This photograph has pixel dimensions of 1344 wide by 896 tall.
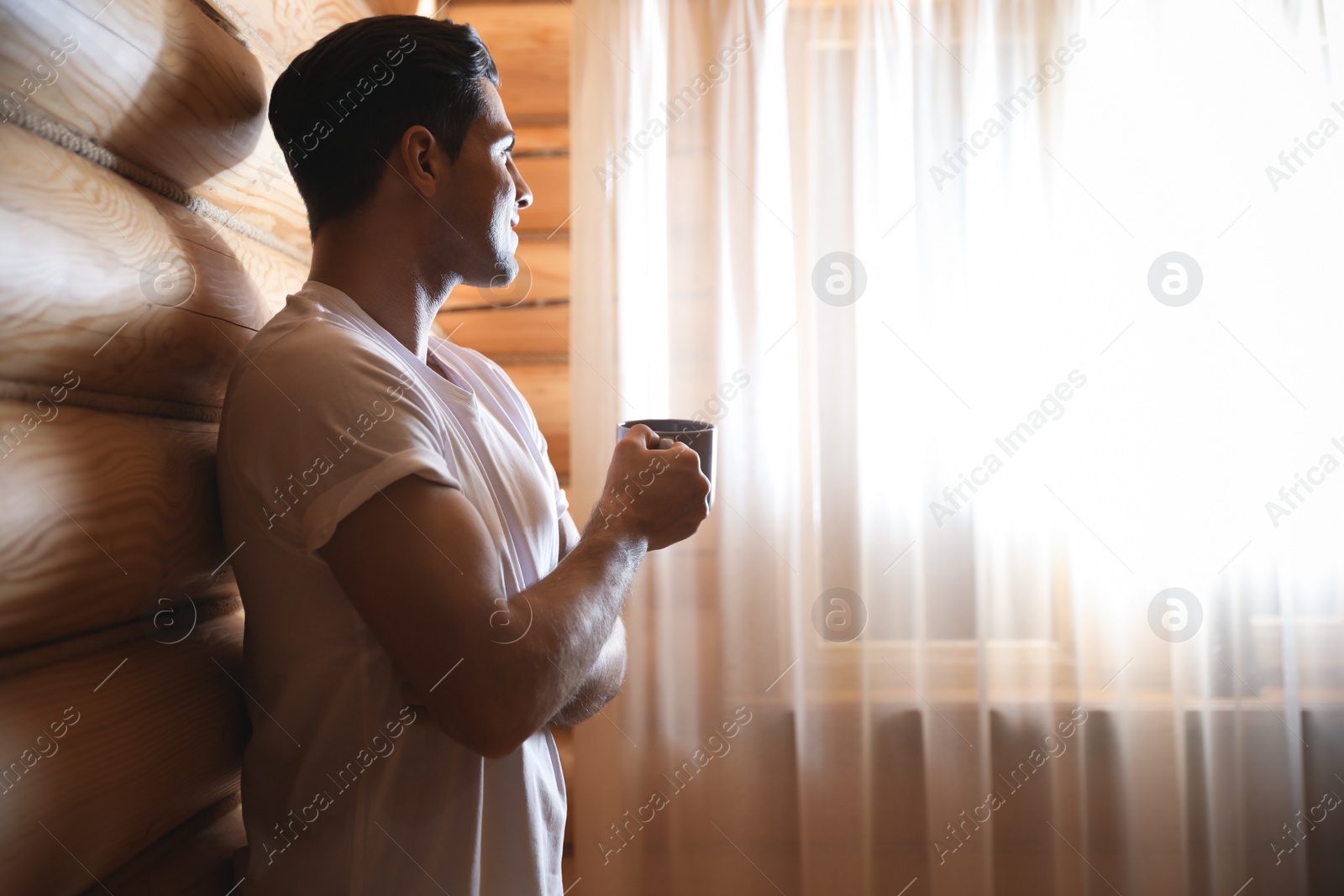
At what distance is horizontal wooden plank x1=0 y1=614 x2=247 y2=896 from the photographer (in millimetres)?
A: 657

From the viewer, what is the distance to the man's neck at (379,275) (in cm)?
100

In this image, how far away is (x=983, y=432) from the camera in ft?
6.55

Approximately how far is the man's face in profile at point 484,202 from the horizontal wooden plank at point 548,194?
3.26 ft

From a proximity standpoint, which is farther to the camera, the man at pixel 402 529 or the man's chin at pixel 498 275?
the man's chin at pixel 498 275

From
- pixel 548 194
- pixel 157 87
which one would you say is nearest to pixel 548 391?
pixel 548 194

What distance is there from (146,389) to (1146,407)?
216 centimetres

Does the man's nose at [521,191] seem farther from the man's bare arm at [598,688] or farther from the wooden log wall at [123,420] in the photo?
the man's bare arm at [598,688]

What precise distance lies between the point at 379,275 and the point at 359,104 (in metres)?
0.23

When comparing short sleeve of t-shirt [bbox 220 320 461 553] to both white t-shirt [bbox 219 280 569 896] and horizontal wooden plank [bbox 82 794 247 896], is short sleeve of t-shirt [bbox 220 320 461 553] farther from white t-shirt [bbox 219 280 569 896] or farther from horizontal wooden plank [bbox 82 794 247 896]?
horizontal wooden plank [bbox 82 794 247 896]

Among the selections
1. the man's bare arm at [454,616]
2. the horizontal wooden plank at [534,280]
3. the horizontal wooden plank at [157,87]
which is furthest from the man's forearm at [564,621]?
the horizontal wooden plank at [534,280]

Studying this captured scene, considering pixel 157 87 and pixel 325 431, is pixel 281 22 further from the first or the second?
pixel 325 431

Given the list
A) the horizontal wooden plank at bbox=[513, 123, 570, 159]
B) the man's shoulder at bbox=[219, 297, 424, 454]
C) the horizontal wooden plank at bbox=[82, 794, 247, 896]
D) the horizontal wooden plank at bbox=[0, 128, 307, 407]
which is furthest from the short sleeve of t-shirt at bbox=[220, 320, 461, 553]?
the horizontal wooden plank at bbox=[513, 123, 570, 159]

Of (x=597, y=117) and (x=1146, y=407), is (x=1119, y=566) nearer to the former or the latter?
(x=1146, y=407)

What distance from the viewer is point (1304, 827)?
1.96 meters
